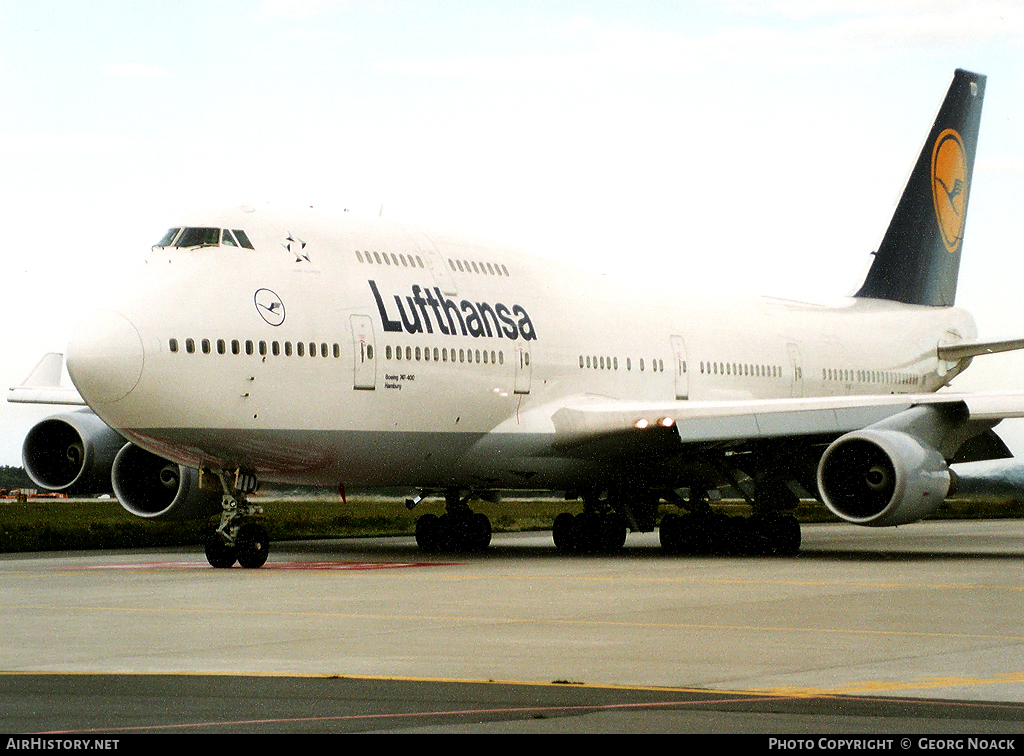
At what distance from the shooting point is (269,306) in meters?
18.7

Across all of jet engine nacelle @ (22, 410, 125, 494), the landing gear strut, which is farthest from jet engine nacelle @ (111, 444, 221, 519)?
the landing gear strut

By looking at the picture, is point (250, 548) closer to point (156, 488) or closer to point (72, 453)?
point (156, 488)

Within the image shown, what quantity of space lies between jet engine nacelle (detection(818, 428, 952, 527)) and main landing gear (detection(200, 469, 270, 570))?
7.16m

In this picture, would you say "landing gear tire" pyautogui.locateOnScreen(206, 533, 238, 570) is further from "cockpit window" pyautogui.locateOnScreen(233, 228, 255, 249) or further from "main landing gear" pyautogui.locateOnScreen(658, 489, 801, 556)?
"main landing gear" pyautogui.locateOnScreen(658, 489, 801, 556)

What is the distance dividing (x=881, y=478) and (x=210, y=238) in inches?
359

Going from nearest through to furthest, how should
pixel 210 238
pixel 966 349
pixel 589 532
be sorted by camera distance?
pixel 210 238, pixel 589 532, pixel 966 349

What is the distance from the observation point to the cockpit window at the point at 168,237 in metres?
19.0

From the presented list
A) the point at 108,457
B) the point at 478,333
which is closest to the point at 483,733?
the point at 478,333

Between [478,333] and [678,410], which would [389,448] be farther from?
[678,410]

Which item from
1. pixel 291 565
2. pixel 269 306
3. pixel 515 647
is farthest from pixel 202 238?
pixel 515 647

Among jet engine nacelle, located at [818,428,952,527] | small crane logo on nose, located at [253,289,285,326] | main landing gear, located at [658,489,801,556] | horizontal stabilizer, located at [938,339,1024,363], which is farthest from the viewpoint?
horizontal stabilizer, located at [938,339,1024,363]

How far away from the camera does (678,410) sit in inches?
850

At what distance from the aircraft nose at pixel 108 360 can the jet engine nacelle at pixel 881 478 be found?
8766 millimetres

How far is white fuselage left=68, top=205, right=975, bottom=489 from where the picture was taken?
1794cm
